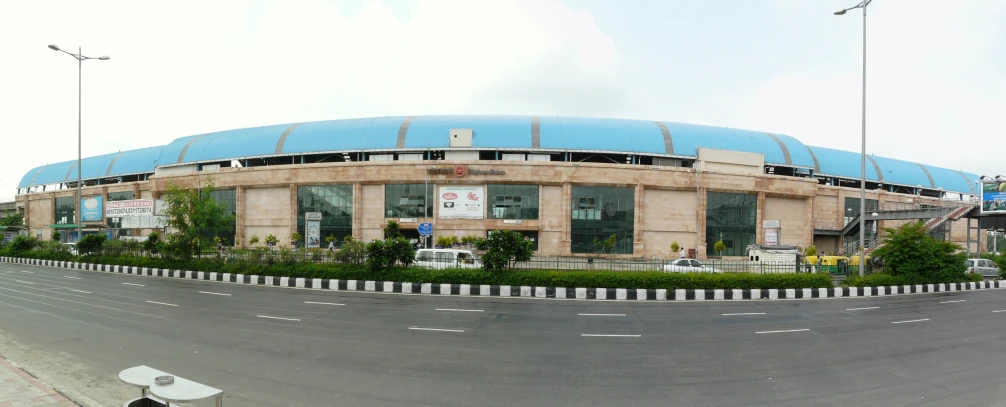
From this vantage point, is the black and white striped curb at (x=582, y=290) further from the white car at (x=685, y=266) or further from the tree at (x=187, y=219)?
the tree at (x=187, y=219)

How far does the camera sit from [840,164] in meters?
46.2

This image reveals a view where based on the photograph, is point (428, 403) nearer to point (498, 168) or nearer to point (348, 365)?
point (348, 365)

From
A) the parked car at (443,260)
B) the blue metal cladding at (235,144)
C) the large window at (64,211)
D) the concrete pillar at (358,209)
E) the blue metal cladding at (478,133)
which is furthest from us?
the large window at (64,211)

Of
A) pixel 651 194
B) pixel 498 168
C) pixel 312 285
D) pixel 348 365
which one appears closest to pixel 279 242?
pixel 498 168

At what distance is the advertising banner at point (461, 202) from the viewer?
3700 centimetres

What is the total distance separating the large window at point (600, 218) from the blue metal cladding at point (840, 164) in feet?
A: 79.5

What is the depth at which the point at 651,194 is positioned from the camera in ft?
124

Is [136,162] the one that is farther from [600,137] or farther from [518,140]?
[600,137]

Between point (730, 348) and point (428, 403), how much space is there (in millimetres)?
Result: 6552

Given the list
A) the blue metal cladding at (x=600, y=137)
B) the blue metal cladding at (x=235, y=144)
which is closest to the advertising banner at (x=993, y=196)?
the blue metal cladding at (x=600, y=137)

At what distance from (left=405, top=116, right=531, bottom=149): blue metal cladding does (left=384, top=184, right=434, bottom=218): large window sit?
13.0ft

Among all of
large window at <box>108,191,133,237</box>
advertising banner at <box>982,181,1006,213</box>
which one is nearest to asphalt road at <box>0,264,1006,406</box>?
advertising banner at <box>982,181,1006,213</box>

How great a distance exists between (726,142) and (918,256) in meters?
24.2

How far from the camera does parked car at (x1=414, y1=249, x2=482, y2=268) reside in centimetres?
1985
